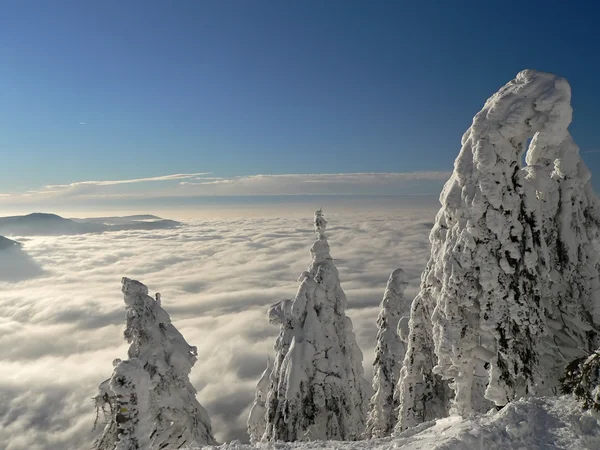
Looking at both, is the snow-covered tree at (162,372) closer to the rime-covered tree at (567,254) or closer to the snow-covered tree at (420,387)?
the snow-covered tree at (420,387)

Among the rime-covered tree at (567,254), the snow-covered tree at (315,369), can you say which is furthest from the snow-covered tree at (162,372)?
the rime-covered tree at (567,254)

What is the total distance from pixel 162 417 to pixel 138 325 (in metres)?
3.39

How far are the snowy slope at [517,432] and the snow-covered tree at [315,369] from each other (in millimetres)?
10406

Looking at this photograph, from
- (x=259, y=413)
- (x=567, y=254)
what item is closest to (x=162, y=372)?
(x=259, y=413)

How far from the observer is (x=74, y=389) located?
130000mm

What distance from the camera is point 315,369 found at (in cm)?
1741

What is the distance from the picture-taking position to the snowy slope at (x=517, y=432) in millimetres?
5637

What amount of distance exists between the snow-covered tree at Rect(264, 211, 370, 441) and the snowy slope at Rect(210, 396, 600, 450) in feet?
34.1

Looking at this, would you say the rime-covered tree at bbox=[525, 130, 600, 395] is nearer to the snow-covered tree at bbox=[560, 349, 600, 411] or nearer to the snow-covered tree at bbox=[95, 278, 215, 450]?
the snow-covered tree at bbox=[560, 349, 600, 411]

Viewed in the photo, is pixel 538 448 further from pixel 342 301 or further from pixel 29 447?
pixel 29 447

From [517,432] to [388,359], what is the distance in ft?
48.1

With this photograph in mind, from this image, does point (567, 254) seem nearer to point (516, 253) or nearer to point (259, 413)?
point (516, 253)

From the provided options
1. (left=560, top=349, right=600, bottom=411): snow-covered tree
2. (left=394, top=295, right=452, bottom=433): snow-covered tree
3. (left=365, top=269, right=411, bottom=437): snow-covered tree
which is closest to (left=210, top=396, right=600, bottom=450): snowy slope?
(left=560, top=349, right=600, bottom=411): snow-covered tree

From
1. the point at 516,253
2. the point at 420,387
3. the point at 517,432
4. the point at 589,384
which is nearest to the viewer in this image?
the point at 517,432
